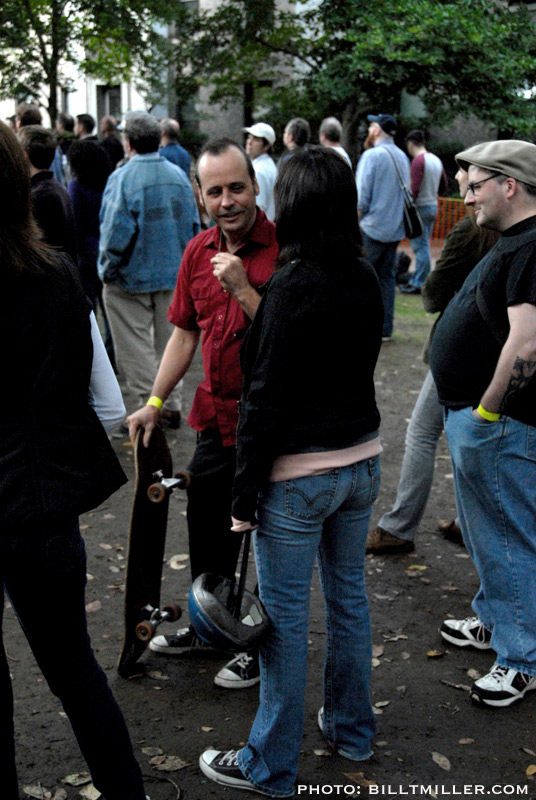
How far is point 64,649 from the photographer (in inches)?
96.7

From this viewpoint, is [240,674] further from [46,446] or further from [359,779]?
[46,446]

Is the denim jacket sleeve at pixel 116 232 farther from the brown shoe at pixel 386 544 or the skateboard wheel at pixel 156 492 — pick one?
the skateboard wheel at pixel 156 492

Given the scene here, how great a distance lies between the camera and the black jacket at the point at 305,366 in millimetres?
2621

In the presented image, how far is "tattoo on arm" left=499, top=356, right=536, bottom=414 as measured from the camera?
125 inches

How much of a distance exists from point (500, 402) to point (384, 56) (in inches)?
666

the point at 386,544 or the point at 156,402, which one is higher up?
the point at 156,402

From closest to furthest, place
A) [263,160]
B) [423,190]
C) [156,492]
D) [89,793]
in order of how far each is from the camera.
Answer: [89,793] < [156,492] < [263,160] < [423,190]

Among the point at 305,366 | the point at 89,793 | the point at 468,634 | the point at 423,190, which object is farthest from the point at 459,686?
the point at 423,190

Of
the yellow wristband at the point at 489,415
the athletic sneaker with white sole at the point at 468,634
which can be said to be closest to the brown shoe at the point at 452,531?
the athletic sneaker with white sole at the point at 468,634

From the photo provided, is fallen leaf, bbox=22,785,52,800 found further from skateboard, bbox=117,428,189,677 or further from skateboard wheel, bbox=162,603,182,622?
skateboard wheel, bbox=162,603,182,622

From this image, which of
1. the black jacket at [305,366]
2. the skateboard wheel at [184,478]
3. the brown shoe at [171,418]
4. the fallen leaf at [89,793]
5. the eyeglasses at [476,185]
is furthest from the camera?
the brown shoe at [171,418]

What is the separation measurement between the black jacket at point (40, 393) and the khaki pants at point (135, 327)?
435 centimetres

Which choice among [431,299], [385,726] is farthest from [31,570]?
[431,299]

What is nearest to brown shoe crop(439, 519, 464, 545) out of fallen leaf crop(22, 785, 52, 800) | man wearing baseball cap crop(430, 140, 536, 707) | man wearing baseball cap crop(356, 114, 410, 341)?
man wearing baseball cap crop(430, 140, 536, 707)
